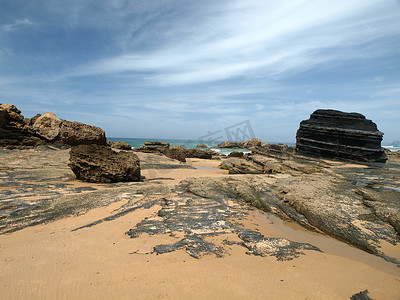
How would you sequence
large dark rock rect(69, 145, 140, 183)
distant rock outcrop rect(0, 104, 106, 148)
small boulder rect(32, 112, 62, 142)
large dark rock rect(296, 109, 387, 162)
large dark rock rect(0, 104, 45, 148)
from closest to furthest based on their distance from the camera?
1. large dark rock rect(69, 145, 140, 183)
2. distant rock outcrop rect(0, 104, 106, 148)
3. large dark rock rect(0, 104, 45, 148)
4. large dark rock rect(296, 109, 387, 162)
5. small boulder rect(32, 112, 62, 142)

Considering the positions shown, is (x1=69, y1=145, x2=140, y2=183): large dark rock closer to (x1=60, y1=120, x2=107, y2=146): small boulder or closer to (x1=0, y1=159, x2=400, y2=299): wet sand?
(x1=0, y1=159, x2=400, y2=299): wet sand

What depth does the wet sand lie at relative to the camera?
1.87 m

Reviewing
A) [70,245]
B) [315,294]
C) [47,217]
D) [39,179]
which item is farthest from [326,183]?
[39,179]

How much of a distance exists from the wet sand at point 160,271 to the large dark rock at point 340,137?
1195 centimetres

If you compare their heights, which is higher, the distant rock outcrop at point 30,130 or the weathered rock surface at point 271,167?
the distant rock outcrop at point 30,130

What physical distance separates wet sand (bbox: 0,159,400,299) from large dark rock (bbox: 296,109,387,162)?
12.0 metres

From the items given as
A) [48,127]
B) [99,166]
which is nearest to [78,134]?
[48,127]

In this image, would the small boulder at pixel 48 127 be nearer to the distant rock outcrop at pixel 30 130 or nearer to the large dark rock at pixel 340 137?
the distant rock outcrop at pixel 30 130

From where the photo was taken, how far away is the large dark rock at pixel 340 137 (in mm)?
12633

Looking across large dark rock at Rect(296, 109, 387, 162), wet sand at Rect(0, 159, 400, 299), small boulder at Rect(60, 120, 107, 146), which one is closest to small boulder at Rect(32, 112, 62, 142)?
small boulder at Rect(60, 120, 107, 146)

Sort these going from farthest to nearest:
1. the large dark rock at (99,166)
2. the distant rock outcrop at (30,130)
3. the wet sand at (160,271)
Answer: the distant rock outcrop at (30,130) < the large dark rock at (99,166) < the wet sand at (160,271)

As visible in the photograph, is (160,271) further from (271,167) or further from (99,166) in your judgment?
(271,167)

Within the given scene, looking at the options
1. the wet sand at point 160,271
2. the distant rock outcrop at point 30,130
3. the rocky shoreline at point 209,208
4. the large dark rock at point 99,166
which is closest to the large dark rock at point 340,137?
the rocky shoreline at point 209,208

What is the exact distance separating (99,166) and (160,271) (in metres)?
5.55
